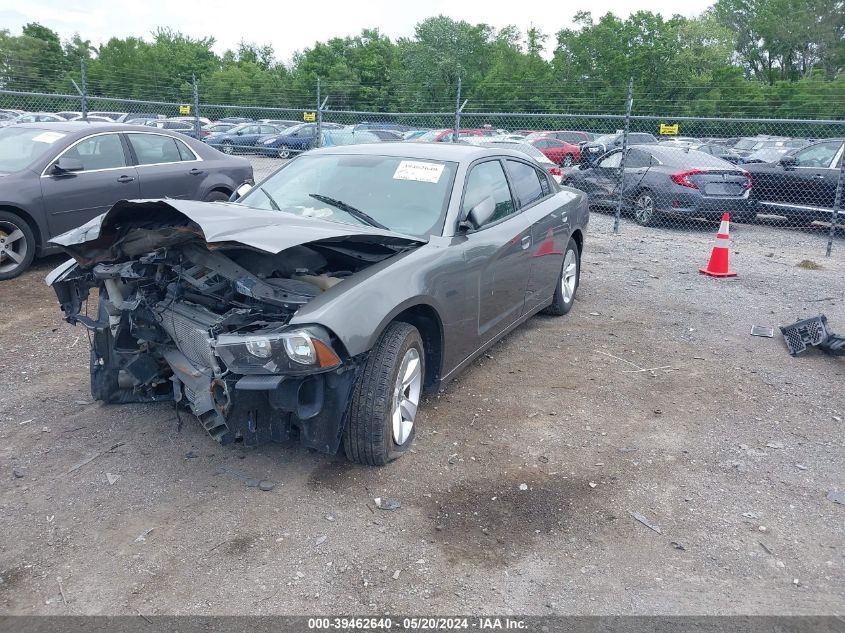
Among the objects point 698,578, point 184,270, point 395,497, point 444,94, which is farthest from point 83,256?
point 444,94

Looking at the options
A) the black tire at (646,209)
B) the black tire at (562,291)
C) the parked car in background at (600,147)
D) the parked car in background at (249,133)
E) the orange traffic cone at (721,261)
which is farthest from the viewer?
the parked car in background at (249,133)

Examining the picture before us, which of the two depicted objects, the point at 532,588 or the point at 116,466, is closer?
the point at 532,588

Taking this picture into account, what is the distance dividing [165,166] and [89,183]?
1.10 metres

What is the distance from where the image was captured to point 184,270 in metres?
3.88

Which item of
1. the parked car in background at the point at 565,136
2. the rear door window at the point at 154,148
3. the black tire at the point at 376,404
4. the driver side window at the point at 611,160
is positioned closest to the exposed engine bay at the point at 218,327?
the black tire at the point at 376,404

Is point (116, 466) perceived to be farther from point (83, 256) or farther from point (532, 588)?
point (532, 588)

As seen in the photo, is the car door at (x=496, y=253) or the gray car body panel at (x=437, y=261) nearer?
the gray car body panel at (x=437, y=261)

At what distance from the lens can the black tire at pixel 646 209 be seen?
12.4 metres

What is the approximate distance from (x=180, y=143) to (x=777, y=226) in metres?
10.1

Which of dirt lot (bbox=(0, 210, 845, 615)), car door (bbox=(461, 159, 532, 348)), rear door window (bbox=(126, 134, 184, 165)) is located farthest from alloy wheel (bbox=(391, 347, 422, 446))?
rear door window (bbox=(126, 134, 184, 165))

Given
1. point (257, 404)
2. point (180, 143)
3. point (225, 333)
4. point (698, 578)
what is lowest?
point (698, 578)

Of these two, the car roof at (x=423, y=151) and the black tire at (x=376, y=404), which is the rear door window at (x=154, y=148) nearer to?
the car roof at (x=423, y=151)

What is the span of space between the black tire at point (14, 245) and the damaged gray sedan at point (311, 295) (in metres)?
3.43

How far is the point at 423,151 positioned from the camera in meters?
5.22
